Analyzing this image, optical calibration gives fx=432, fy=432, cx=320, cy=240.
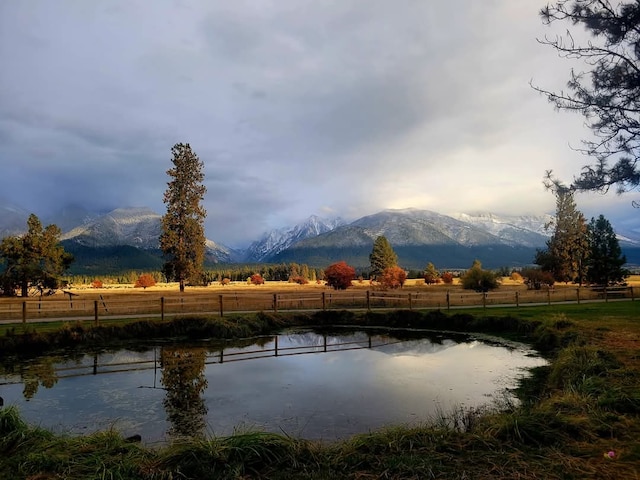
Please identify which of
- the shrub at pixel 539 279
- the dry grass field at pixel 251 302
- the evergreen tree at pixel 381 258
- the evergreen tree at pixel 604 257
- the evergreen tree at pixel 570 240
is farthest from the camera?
the evergreen tree at pixel 381 258

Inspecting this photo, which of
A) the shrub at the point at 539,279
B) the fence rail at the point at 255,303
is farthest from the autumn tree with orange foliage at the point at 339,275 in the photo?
the fence rail at the point at 255,303

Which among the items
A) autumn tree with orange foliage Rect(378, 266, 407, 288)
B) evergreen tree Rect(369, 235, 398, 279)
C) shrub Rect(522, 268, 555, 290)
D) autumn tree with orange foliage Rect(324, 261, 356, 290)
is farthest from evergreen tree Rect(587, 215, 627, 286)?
evergreen tree Rect(369, 235, 398, 279)

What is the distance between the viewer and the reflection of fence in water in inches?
569

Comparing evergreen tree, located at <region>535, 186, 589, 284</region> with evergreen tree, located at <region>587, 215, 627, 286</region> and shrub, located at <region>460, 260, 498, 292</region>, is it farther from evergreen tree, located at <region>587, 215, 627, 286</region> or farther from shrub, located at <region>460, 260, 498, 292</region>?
shrub, located at <region>460, 260, 498, 292</region>

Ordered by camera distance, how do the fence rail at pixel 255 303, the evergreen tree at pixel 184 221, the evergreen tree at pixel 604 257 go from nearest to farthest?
the fence rail at pixel 255 303
the evergreen tree at pixel 184 221
the evergreen tree at pixel 604 257

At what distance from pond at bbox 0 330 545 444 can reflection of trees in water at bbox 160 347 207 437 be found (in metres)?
0.03

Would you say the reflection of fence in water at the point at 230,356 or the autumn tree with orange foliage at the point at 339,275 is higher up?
the autumn tree with orange foliage at the point at 339,275

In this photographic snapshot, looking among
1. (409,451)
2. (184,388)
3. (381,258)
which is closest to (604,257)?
(381,258)

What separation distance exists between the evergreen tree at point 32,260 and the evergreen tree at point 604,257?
60.7m

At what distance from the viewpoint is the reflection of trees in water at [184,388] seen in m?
8.86

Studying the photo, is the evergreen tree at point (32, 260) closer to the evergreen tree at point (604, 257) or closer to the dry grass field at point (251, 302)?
the dry grass field at point (251, 302)

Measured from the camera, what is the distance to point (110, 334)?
20953mm

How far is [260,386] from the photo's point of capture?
12188 mm

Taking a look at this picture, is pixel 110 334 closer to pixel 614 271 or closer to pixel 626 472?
pixel 626 472
